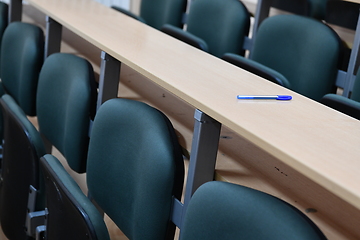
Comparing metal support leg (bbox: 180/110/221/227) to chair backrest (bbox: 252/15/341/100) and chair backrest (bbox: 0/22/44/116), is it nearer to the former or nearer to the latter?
chair backrest (bbox: 252/15/341/100)

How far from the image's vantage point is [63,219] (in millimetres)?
1227

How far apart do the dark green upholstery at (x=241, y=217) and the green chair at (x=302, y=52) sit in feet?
3.73

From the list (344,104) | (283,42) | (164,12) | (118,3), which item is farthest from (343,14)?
(118,3)

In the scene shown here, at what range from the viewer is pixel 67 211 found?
3.89ft

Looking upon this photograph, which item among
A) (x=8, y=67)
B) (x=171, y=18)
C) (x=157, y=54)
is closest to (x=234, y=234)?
(x=157, y=54)

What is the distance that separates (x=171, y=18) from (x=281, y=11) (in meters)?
0.90

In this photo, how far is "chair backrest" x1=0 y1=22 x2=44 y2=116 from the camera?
2268 millimetres

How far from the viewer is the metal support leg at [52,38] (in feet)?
7.60

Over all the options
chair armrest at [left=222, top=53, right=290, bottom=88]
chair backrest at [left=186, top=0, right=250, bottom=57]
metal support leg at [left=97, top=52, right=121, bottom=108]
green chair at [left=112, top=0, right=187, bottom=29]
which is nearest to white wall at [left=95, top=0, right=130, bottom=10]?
green chair at [left=112, top=0, right=187, bottom=29]

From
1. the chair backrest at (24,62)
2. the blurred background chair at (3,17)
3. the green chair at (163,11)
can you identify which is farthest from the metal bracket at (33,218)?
the green chair at (163,11)

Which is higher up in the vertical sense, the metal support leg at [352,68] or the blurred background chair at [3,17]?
the metal support leg at [352,68]

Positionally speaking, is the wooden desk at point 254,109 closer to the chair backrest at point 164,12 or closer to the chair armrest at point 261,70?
the chair armrest at point 261,70

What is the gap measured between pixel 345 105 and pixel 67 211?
1006mm

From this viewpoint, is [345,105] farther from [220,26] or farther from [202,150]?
[220,26]
